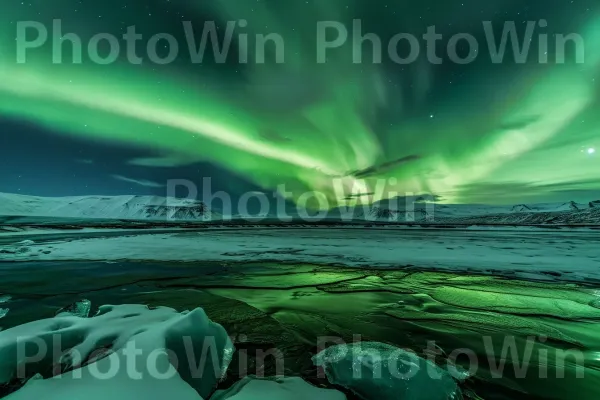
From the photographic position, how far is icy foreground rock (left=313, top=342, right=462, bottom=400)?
6.31 ft

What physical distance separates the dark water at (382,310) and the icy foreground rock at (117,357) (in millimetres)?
365

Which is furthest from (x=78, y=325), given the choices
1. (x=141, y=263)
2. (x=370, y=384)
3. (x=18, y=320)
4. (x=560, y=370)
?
(x=141, y=263)

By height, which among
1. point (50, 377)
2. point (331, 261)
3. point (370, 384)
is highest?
point (50, 377)

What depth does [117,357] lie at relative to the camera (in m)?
2.10

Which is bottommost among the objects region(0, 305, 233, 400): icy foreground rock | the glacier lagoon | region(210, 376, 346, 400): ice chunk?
the glacier lagoon

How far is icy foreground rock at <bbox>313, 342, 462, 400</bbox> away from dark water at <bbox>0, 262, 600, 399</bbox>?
0.21 meters

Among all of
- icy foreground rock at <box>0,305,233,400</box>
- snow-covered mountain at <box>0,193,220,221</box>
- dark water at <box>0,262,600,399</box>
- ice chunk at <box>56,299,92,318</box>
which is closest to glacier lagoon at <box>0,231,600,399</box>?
dark water at <box>0,262,600,399</box>

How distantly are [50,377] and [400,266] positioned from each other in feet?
24.7

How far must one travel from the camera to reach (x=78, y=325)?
2641mm

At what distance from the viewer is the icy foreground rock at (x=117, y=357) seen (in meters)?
1.79

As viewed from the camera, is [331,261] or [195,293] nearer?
[195,293]

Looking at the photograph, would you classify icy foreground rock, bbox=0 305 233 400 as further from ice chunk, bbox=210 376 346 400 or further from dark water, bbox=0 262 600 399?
dark water, bbox=0 262 600 399

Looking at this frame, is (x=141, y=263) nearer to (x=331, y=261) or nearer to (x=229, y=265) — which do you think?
(x=229, y=265)

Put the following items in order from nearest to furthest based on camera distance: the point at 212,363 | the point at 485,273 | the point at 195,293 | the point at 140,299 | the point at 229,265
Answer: the point at 212,363 < the point at 140,299 < the point at 195,293 < the point at 485,273 < the point at 229,265
